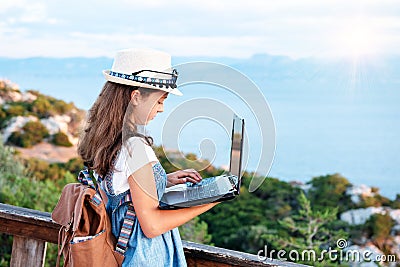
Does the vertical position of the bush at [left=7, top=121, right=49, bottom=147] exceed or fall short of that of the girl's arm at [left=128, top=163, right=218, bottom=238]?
it exceeds it

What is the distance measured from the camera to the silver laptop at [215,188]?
121 cm

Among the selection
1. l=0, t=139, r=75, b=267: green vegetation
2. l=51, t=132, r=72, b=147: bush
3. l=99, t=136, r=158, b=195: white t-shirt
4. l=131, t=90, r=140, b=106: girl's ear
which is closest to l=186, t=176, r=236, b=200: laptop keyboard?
l=99, t=136, r=158, b=195: white t-shirt

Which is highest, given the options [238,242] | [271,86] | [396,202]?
[271,86]

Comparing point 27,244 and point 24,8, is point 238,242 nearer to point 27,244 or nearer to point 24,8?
point 27,244

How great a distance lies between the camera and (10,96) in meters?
5.82

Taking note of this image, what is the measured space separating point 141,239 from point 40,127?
4164 millimetres

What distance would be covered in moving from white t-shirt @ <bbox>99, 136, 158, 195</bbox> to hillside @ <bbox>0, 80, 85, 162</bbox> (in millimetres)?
3914

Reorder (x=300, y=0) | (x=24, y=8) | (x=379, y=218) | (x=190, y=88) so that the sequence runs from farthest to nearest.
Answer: (x=24, y=8) < (x=300, y=0) < (x=379, y=218) < (x=190, y=88)

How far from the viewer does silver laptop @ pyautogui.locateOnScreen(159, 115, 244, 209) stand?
1.21 metres

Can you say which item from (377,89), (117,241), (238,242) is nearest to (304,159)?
(377,89)

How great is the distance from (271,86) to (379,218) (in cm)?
118

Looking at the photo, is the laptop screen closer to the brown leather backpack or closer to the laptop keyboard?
the laptop keyboard

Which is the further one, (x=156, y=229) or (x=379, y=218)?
(x=379, y=218)

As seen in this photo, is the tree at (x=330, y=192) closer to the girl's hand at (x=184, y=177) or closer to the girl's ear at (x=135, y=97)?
the girl's hand at (x=184, y=177)
